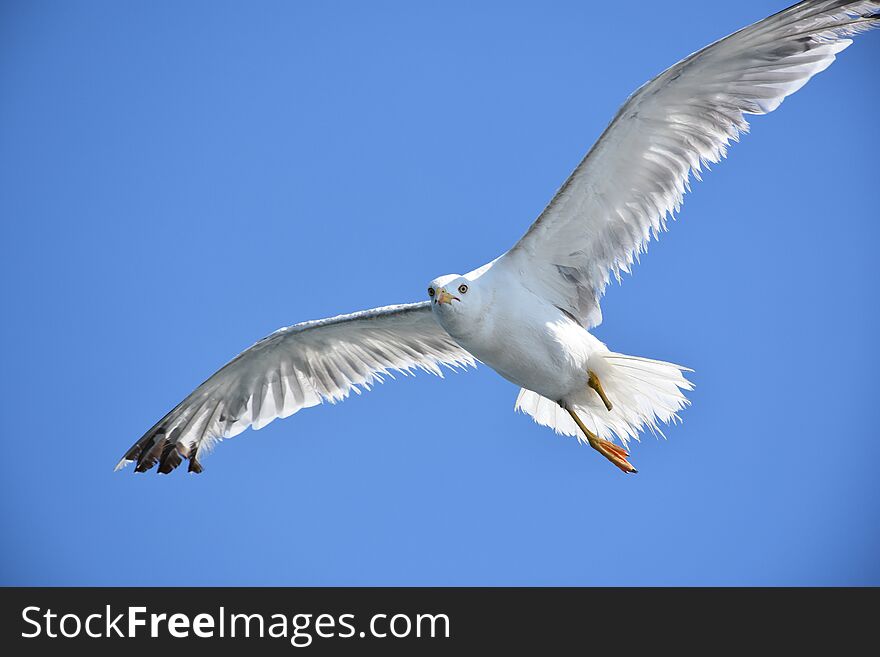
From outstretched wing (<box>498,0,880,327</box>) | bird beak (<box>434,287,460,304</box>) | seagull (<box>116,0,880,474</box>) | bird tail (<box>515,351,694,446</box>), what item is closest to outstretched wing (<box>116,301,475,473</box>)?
seagull (<box>116,0,880,474</box>)

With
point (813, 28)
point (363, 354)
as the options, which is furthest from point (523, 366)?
point (813, 28)

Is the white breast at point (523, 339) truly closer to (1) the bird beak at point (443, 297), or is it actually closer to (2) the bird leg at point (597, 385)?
(2) the bird leg at point (597, 385)

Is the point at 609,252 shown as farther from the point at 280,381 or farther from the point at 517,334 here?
the point at 280,381

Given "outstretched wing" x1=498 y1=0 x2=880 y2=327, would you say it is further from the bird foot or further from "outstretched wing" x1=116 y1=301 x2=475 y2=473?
"outstretched wing" x1=116 y1=301 x2=475 y2=473

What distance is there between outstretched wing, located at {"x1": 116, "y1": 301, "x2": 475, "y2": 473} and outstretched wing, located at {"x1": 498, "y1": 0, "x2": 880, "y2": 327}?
158 cm

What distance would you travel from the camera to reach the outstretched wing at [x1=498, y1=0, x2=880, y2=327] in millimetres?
8500

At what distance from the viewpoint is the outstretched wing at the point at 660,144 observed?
27.9ft

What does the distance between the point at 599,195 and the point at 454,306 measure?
134cm

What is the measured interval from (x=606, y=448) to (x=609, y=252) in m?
1.45

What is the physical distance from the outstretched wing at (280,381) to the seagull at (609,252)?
135mm

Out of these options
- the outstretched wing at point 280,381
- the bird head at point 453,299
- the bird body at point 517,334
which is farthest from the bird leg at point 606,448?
the outstretched wing at point 280,381

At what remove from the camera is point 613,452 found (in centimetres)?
943

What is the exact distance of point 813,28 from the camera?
8.52m

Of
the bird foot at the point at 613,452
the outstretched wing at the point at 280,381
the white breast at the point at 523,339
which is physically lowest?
the bird foot at the point at 613,452
